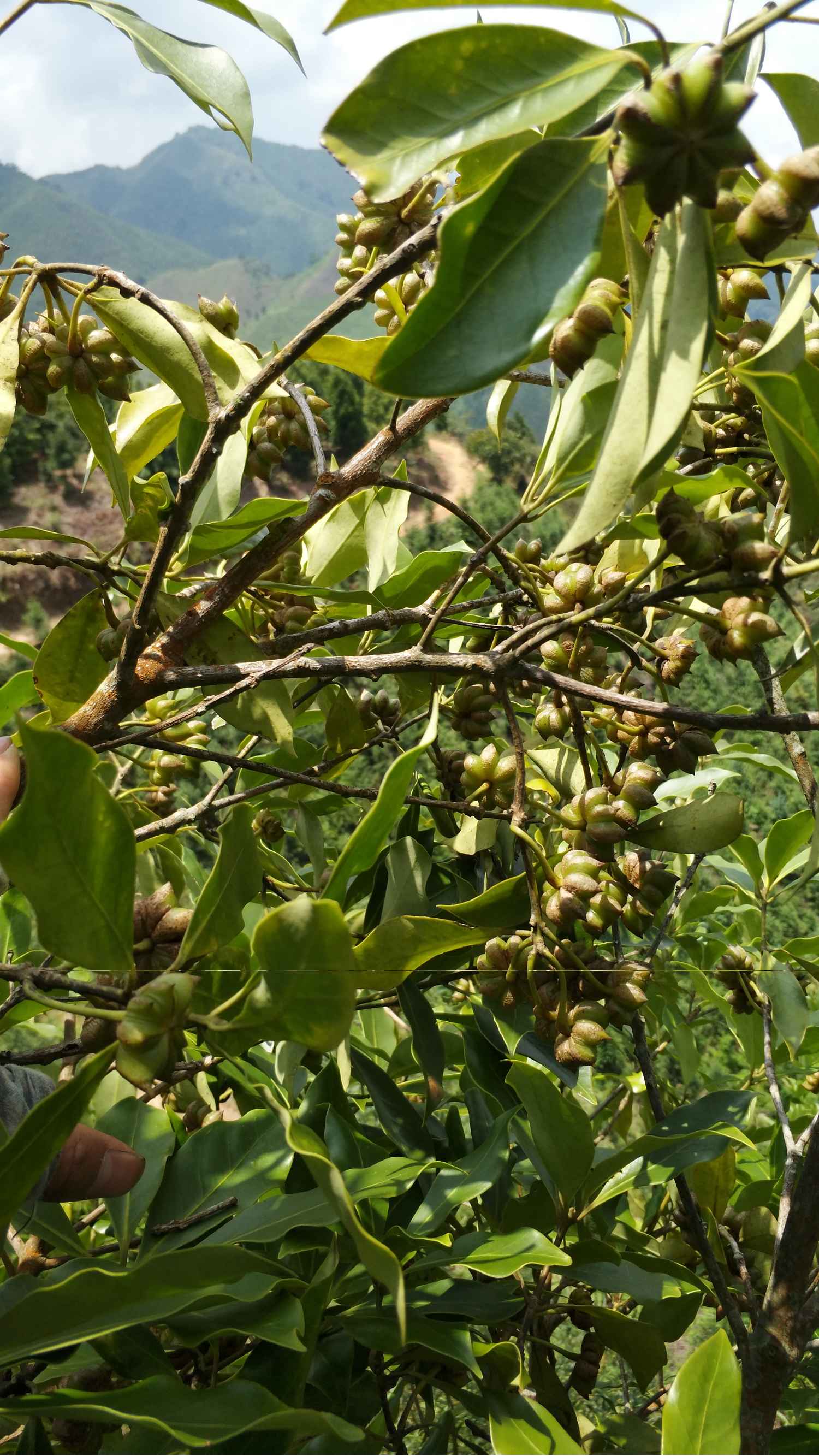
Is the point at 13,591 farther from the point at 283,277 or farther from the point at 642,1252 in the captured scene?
the point at 283,277

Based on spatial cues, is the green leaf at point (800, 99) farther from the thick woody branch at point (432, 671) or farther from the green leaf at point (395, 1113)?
the green leaf at point (395, 1113)

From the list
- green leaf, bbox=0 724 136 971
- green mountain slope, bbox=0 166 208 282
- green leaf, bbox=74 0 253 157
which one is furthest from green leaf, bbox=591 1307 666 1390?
green mountain slope, bbox=0 166 208 282

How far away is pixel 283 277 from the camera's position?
34.8 meters

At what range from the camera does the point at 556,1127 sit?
437 mm

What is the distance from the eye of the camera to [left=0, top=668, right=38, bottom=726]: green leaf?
63cm

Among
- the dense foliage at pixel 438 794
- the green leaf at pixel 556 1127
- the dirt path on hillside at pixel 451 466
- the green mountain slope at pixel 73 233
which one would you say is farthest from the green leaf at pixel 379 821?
the green mountain slope at pixel 73 233

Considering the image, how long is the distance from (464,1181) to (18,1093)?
23cm

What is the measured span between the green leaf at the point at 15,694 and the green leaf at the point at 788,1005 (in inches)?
20.0

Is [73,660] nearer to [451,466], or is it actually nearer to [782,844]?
[782,844]

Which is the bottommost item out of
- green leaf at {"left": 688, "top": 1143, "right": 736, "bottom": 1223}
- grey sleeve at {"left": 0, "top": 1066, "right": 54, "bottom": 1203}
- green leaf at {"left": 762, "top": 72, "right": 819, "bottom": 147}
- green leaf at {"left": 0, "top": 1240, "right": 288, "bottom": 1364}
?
green leaf at {"left": 688, "top": 1143, "right": 736, "bottom": 1223}

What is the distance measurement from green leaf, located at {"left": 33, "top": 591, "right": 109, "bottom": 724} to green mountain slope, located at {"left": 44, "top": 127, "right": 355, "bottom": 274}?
37.9m

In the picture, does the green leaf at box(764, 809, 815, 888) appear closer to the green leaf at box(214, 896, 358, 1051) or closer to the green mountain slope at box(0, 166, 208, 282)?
the green leaf at box(214, 896, 358, 1051)

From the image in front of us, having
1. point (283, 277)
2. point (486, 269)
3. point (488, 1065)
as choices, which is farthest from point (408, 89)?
point (283, 277)

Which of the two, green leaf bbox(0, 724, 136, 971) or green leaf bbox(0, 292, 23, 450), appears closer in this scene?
green leaf bbox(0, 724, 136, 971)
